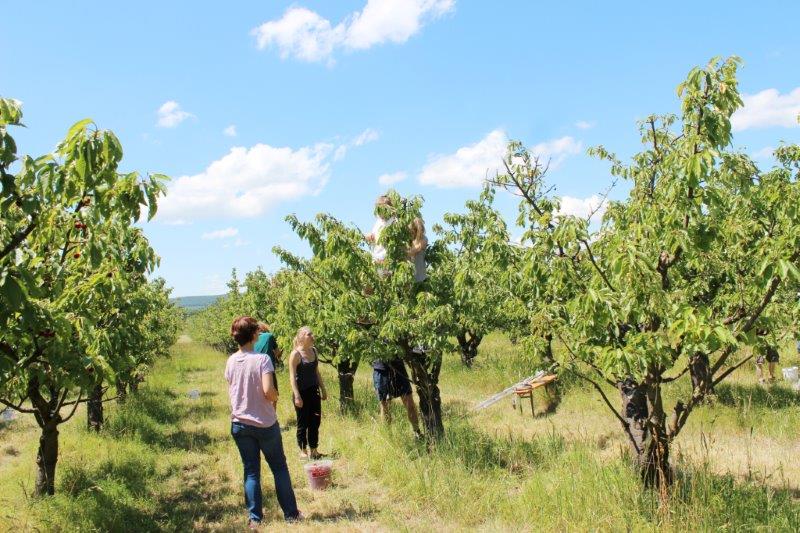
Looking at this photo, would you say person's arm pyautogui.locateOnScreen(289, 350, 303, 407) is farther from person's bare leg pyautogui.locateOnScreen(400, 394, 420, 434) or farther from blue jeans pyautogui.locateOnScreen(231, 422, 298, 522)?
blue jeans pyautogui.locateOnScreen(231, 422, 298, 522)

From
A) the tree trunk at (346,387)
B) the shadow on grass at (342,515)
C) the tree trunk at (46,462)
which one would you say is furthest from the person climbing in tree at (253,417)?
the tree trunk at (346,387)

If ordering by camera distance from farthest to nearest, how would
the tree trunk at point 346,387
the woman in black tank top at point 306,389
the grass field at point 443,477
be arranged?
the tree trunk at point 346,387
the woman in black tank top at point 306,389
the grass field at point 443,477

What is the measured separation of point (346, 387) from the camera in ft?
33.5

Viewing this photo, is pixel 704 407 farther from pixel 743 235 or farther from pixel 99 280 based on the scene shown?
pixel 99 280

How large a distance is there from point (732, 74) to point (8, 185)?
4.32 metres

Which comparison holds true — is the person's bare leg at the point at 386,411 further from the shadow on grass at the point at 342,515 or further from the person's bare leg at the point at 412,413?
the shadow on grass at the point at 342,515

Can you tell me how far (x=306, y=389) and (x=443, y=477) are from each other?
2300 mm

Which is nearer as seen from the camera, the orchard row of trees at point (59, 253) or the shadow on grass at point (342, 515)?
the orchard row of trees at point (59, 253)

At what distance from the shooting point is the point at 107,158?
290 cm

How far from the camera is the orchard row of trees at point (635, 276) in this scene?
12.1 ft

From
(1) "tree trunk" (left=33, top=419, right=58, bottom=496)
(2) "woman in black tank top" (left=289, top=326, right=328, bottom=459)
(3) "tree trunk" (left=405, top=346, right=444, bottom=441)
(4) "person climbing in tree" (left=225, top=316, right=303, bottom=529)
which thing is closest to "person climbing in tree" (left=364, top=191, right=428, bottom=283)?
(3) "tree trunk" (left=405, top=346, right=444, bottom=441)

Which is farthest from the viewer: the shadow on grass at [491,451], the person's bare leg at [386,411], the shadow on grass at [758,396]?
the shadow on grass at [758,396]

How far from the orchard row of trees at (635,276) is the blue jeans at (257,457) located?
5.02 feet

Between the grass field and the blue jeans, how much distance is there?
280 millimetres
